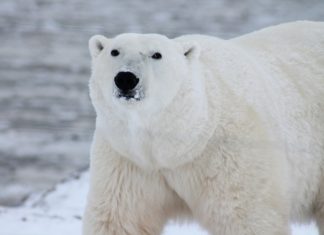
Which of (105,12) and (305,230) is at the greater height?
(105,12)

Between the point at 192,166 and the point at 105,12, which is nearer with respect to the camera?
the point at 192,166

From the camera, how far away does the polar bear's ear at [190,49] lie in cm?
346

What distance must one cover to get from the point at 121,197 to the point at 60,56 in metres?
7.28

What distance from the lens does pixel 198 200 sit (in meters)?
3.52

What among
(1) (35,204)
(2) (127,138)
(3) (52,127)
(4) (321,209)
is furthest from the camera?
(3) (52,127)

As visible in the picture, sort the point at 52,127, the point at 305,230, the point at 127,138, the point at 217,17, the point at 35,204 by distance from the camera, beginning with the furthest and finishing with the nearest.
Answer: the point at 217,17 < the point at 52,127 < the point at 35,204 < the point at 305,230 < the point at 127,138

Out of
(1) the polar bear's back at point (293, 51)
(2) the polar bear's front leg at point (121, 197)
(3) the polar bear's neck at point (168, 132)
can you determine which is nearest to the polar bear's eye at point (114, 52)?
(3) the polar bear's neck at point (168, 132)

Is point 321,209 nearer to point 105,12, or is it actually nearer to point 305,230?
point 305,230

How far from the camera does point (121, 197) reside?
3572 millimetres

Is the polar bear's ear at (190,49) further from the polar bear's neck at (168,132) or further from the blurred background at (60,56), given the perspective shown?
the blurred background at (60,56)

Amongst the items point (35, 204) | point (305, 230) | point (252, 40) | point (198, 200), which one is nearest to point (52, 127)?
point (35, 204)

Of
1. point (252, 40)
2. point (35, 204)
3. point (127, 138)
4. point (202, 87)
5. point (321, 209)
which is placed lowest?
point (35, 204)

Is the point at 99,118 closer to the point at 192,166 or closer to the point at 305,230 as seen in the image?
the point at 192,166

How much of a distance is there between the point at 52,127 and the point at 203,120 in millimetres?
4735
